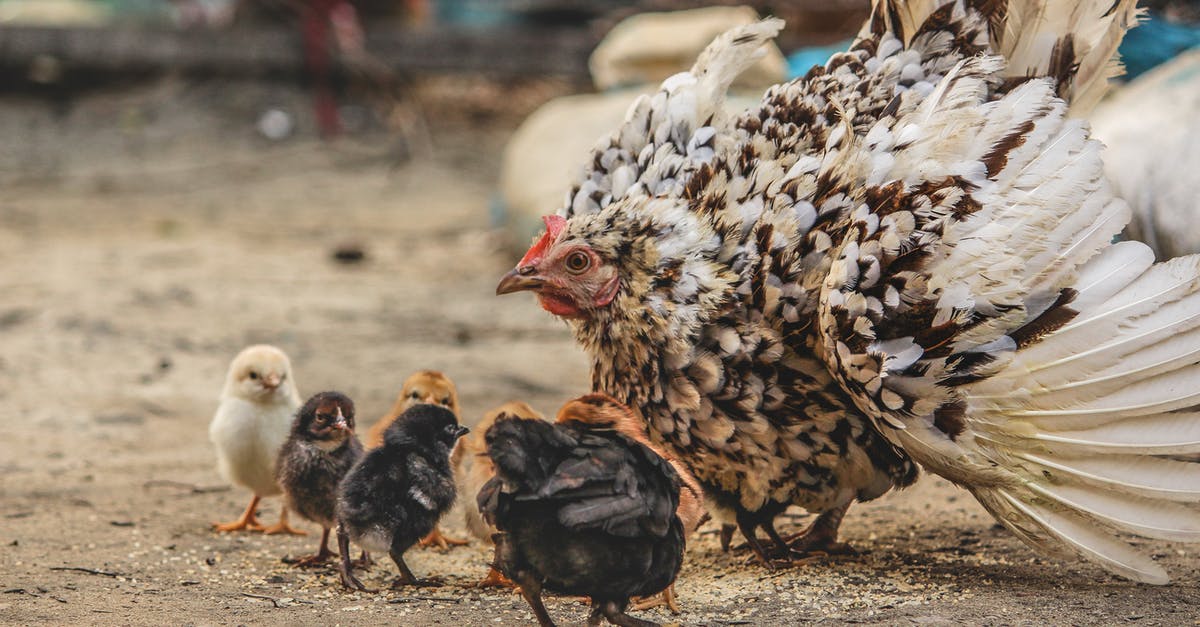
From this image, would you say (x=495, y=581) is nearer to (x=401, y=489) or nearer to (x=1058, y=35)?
(x=401, y=489)

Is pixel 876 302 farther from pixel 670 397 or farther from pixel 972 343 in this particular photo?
pixel 670 397

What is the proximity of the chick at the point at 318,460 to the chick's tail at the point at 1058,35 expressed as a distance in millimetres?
1827

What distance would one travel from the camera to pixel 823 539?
10.5 ft

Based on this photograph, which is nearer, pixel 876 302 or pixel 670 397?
pixel 876 302

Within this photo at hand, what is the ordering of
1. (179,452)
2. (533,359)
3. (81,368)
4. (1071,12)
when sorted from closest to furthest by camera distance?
1. (1071,12)
2. (179,452)
3. (81,368)
4. (533,359)

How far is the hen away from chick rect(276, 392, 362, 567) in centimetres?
59

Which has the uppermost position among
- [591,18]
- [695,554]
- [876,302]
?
[591,18]

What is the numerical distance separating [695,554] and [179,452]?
197cm

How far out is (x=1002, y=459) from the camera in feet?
8.86

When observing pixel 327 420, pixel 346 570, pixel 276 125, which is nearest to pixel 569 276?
pixel 327 420

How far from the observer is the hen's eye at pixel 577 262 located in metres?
2.86

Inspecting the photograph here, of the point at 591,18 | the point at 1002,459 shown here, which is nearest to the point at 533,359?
the point at 1002,459

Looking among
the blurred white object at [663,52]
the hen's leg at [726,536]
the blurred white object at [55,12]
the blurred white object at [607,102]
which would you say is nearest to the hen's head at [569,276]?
the hen's leg at [726,536]

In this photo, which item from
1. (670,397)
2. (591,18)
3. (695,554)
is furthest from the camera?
(591,18)
